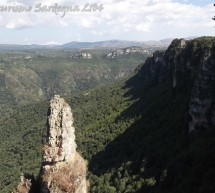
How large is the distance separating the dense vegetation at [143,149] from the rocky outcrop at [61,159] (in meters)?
32.0

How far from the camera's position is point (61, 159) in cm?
2781

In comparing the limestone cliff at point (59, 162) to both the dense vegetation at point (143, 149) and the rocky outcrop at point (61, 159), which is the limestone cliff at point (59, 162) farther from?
the dense vegetation at point (143, 149)

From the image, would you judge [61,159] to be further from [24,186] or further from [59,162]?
[24,186]

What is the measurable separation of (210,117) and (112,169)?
26.9 meters

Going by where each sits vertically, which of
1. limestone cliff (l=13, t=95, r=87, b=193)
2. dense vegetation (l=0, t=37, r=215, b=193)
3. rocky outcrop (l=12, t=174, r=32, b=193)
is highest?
limestone cliff (l=13, t=95, r=87, b=193)

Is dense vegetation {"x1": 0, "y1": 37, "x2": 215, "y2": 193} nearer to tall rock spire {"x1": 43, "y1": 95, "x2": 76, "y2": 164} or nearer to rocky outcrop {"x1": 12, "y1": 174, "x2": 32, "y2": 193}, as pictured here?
tall rock spire {"x1": 43, "y1": 95, "x2": 76, "y2": 164}

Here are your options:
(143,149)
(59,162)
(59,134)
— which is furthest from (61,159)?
(143,149)

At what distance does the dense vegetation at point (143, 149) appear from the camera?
73875 mm

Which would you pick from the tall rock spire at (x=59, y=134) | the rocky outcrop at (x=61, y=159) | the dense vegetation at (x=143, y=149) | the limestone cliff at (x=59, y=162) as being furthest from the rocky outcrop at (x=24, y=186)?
the dense vegetation at (x=143, y=149)

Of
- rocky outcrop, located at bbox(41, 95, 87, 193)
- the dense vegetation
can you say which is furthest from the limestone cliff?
the dense vegetation

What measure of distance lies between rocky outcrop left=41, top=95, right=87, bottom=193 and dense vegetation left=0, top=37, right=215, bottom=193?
105 feet

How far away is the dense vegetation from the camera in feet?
242

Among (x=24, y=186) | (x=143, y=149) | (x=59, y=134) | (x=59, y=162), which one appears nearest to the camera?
(x=59, y=162)

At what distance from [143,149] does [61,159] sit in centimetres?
7613
